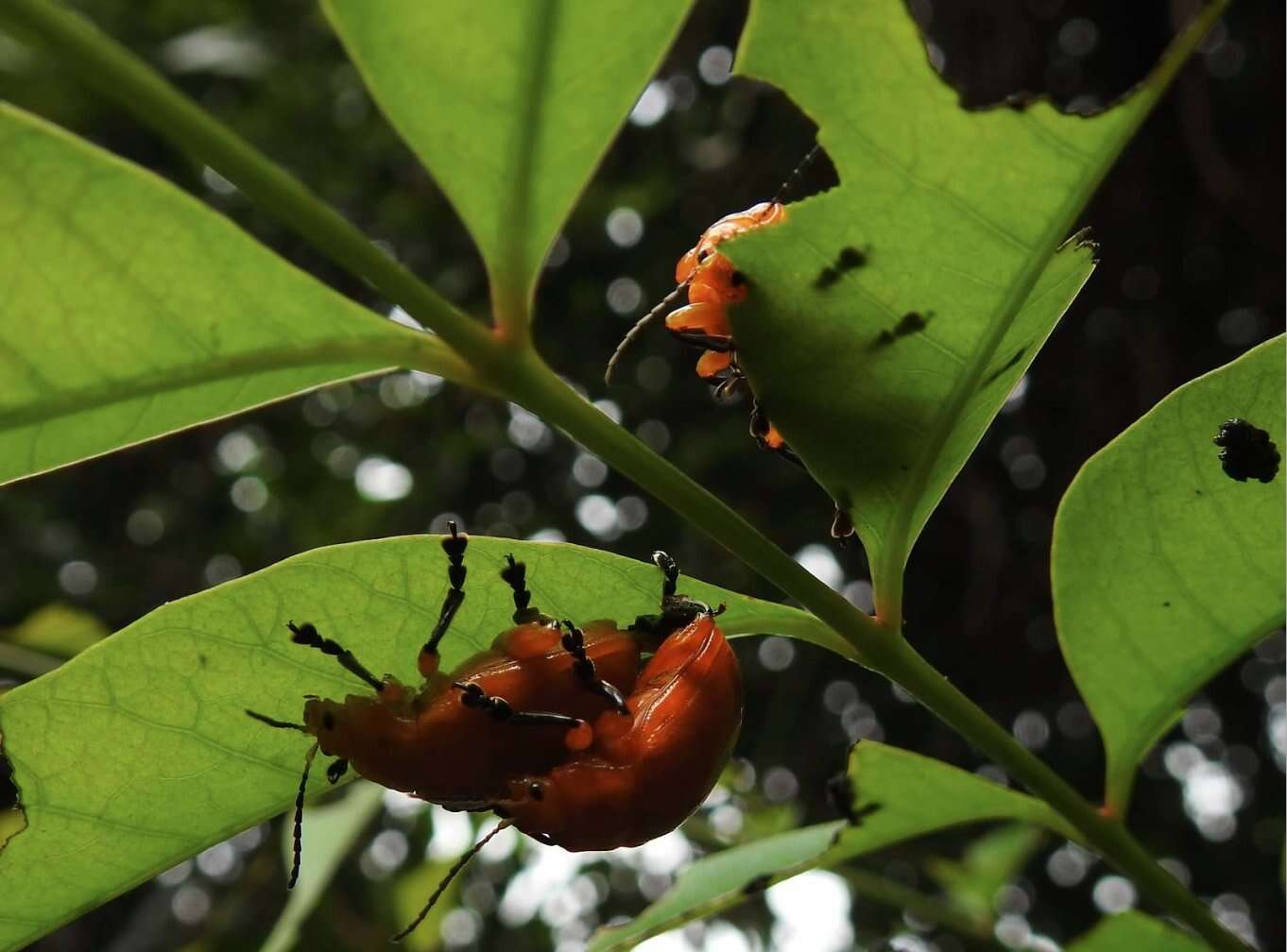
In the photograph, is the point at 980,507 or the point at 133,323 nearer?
the point at 133,323

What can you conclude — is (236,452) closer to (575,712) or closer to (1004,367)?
(575,712)

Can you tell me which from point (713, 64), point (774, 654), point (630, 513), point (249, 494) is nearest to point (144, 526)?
point (249, 494)

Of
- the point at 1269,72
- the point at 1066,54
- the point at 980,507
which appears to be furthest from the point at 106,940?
the point at 1269,72

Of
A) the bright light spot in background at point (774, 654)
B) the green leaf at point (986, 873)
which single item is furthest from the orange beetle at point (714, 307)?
the bright light spot in background at point (774, 654)

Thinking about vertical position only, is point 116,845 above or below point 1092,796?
above

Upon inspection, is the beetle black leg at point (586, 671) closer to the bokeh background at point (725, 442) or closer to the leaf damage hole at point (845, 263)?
the leaf damage hole at point (845, 263)

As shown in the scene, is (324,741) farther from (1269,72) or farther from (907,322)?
(1269,72)

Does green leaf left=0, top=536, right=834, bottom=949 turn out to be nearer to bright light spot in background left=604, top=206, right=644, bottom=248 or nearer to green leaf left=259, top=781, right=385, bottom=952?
green leaf left=259, top=781, right=385, bottom=952
